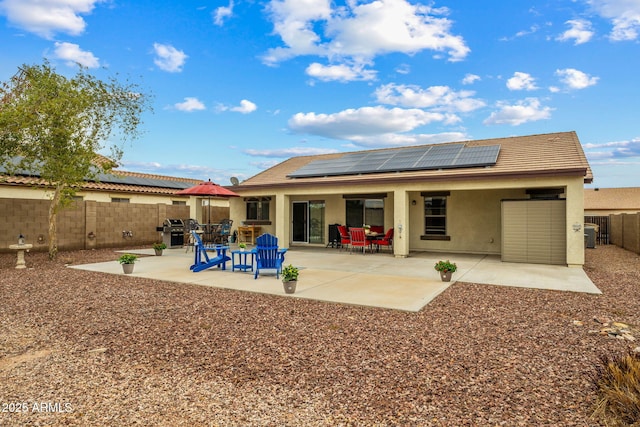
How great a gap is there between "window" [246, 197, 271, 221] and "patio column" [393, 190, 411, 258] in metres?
7.59

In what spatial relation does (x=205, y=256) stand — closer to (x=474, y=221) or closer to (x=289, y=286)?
(x=289, y=286)

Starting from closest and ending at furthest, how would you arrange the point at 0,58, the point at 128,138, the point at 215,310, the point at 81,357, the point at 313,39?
the point at 81,357 < the point at 215,310 < the point at 0,58 < the point at 128,138 < the point at 313,39

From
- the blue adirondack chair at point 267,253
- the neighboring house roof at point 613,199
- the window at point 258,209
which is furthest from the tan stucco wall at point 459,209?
the neighboring house roof at point 613,199

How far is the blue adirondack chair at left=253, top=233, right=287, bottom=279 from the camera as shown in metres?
8.67

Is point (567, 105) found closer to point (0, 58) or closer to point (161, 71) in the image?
point (161, 71)

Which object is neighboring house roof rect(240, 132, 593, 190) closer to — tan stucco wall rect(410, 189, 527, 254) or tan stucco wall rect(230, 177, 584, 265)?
tan stucco wall rect(230, 177, 584, 265)

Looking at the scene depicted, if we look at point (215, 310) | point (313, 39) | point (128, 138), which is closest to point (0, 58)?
point (128, 138)

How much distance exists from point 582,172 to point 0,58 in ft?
60.8

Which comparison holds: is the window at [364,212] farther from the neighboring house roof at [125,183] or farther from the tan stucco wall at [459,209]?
the neighboring house roof at [125,183]

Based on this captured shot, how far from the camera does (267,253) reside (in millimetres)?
8789

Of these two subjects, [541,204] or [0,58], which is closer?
[541,204]

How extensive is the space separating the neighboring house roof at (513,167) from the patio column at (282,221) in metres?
0.73

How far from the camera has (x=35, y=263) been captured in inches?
453

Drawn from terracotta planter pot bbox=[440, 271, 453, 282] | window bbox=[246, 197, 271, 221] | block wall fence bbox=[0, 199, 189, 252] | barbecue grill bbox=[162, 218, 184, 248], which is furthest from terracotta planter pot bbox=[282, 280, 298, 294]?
window bbox=[246, 197, 271, 221]
